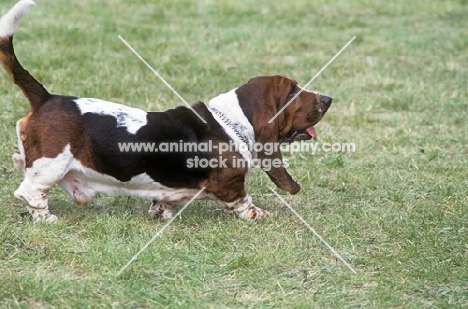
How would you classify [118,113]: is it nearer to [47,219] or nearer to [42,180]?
[42,180]

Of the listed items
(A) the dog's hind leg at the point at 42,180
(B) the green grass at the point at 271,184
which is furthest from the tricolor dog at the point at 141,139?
(B) the green grass at the point at 271,184

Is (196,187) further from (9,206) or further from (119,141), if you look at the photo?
(9,206)

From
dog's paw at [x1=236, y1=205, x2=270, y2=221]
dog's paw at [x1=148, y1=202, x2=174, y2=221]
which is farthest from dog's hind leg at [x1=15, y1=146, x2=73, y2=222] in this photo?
dog's paw at [x1=236, y1=205, x2=270, y2=221]

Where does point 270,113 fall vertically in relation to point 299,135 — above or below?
above

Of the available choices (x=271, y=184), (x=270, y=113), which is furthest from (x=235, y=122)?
(x=271, y=184)

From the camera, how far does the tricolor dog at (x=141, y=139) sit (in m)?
5.12

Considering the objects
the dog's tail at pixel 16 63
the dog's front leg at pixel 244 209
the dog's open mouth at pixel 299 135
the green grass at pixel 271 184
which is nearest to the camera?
the green grass at pixel 271 184

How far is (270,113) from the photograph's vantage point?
5336 mm

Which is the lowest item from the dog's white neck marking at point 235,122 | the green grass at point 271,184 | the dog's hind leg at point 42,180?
the green grass at point 271,184

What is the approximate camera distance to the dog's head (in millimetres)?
5324

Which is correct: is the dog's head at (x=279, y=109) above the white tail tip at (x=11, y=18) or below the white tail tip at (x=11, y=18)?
below

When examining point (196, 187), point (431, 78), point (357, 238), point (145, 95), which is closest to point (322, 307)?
point (357, 238)

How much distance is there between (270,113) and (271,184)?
1.18 metres

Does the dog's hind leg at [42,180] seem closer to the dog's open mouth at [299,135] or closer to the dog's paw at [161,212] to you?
the dog's paw at [161,212]
